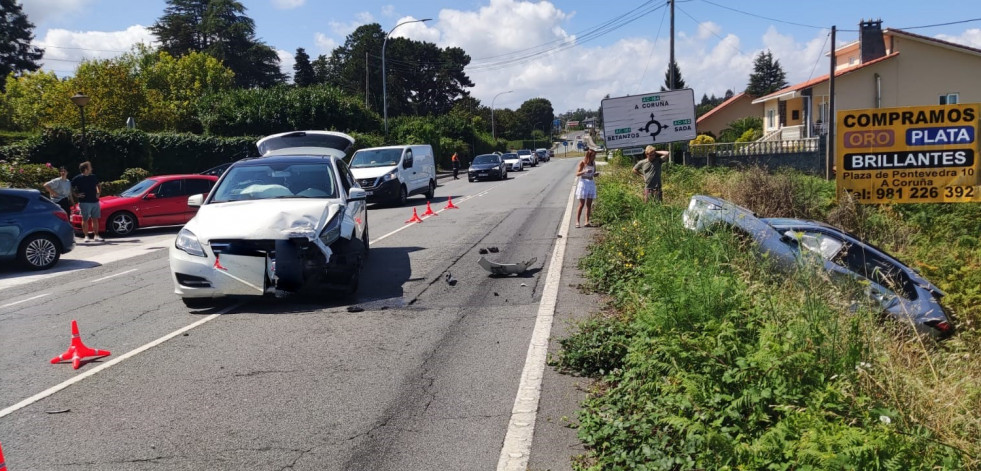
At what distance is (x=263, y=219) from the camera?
8.37 meters

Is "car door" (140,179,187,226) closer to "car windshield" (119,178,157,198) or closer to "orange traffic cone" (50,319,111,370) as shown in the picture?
"car windshield" (119,178,157,198)

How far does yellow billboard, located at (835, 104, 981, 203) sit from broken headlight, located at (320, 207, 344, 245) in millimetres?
8173

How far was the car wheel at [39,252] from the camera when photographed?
12852 mm

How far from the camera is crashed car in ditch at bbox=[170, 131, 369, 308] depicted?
8047 millimetres

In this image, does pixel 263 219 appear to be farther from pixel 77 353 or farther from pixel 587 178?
pixel 587 178

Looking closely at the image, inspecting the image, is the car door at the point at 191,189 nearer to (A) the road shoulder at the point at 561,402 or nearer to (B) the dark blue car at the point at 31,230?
(B) the dark blue car at the point at 31,230

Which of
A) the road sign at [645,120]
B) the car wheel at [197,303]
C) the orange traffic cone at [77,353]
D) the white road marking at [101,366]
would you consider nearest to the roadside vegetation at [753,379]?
the white road marking at [101,366]

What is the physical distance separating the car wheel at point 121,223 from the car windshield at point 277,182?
968 centimetres

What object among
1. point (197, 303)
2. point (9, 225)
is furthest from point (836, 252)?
point (9, 225)

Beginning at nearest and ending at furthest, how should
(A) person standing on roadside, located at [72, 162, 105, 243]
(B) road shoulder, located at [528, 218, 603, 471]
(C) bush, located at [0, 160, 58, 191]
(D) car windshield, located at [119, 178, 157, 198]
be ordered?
(B) road shoulder, located at [528, 218, 603, 471] → (A) person standing on roadside, located at [72, 162, 105, 243] → (D) car windshield, located at [119, 178, 157, 198] → (C) bush, located at [0, 160, 58, 191]

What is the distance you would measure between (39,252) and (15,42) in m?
71.2

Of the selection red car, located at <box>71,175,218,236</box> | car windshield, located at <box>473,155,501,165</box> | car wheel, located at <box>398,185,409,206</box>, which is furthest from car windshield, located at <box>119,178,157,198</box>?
car windshield, located at <box>473,155,501,165</box>

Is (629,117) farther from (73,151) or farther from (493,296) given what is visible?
(73,151)

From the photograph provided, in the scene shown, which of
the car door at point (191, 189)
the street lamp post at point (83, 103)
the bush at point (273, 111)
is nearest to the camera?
the car door at point (191, 189)
